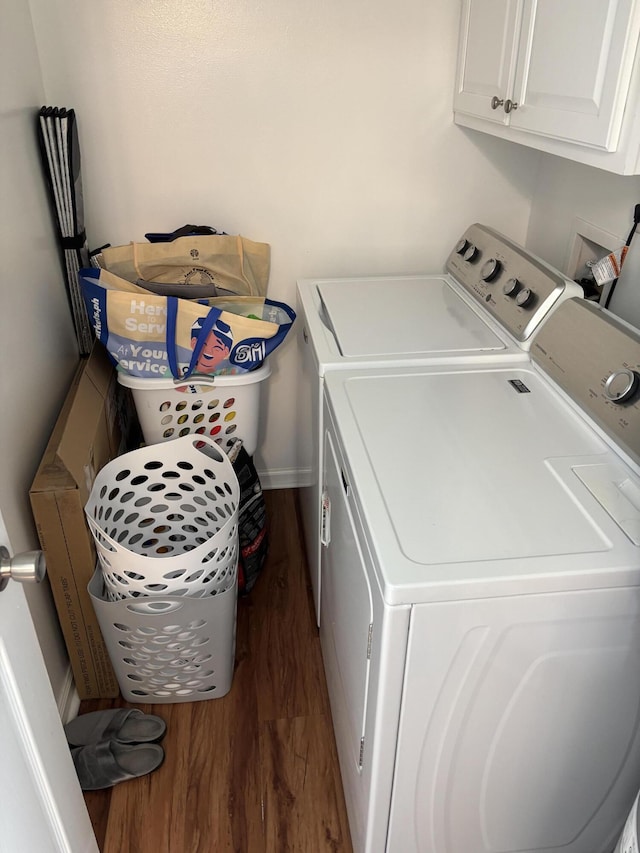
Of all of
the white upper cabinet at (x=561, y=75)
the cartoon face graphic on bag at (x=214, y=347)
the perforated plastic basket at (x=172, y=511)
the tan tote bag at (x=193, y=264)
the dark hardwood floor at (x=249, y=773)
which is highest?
the white upper cabinet at (x=561, y=75)

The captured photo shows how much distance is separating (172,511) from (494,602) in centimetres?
105

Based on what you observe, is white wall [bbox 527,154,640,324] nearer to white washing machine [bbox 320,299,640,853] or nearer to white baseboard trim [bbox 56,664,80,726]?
white washing machine [bbox 320,299,640,853]

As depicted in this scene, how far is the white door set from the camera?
2.80 ft

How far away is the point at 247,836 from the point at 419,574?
2.96 feet

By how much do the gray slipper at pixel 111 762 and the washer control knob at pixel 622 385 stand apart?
127cm

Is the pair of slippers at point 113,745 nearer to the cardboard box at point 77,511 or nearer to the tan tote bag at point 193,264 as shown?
the cardboard box at point 77,511

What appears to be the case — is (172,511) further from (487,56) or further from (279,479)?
(487,56)

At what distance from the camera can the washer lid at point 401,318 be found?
1562 millimetres

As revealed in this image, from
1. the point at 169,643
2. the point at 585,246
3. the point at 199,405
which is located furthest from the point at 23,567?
the point at 585,246

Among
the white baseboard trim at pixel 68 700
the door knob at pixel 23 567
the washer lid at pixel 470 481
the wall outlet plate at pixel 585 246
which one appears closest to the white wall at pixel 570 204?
the wall outlet plate at pixel 585 246

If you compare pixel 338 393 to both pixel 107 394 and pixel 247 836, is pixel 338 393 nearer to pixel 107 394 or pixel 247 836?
pixel 107 394

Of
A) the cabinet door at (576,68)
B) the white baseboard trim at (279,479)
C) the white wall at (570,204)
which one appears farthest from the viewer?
the white baseboard trim at (279,479)

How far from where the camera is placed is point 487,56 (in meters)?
1.63

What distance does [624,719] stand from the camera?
3.55 ft
